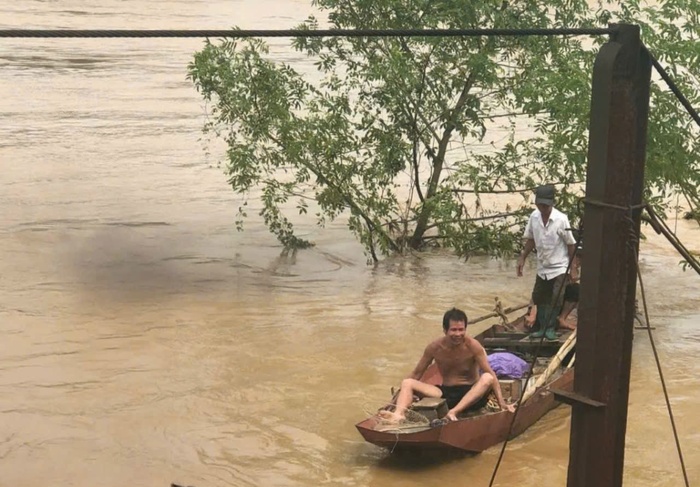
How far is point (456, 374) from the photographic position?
775cm

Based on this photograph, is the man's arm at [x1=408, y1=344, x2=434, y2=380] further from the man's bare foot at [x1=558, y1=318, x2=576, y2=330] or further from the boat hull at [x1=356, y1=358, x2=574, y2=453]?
the man's bare foot at [x1=558, y1=318, x2=576, y2=330]

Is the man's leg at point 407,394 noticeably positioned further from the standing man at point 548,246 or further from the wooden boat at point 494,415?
the standing man at point 548,246

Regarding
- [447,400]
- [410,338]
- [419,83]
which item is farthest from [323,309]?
[447,400]

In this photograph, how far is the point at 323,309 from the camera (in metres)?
11.9

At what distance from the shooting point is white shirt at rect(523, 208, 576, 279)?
8977 millimetres

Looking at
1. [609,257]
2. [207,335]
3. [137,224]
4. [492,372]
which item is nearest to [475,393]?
[492,372]

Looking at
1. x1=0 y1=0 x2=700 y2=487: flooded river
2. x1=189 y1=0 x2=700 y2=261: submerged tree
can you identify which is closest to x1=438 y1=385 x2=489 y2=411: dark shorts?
x1=0 y1=0 x2=700 y2=487: flooded river

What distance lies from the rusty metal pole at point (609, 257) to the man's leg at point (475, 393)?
305 centimetres

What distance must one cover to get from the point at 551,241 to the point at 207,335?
3759mm

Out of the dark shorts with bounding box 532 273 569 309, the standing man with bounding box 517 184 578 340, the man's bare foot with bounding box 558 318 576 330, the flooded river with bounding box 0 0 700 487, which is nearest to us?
the flooded river with bounding box 0 0 700 487

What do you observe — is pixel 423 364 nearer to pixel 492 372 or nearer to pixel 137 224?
pixel 492 372

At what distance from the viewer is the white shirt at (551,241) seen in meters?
8.98

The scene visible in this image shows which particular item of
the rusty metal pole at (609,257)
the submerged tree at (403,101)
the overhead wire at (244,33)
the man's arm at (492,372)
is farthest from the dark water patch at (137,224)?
the rusty metal pole at (609,257)

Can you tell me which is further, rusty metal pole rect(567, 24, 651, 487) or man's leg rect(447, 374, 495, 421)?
man's leg rect(447, 374, 495, 421)
